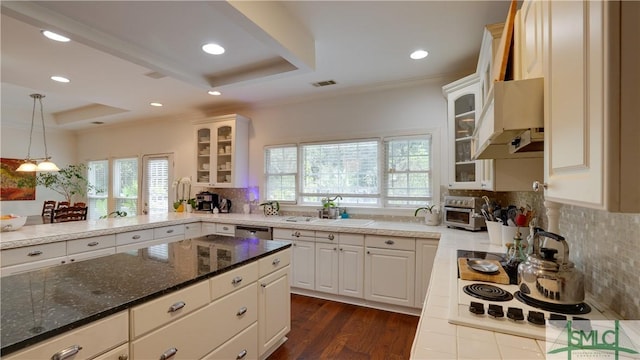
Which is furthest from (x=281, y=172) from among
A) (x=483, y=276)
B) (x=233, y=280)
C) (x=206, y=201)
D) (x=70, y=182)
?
(x=70, y=182)

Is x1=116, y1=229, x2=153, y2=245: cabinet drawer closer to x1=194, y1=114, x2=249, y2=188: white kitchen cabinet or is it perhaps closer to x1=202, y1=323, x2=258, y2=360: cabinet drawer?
x1=194, y1=114, x2=249, y2=188: white kitchen cabinet

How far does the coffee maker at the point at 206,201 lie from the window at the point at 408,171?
2.74 metres

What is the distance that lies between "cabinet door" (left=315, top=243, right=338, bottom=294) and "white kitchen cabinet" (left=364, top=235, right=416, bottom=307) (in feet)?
1.16

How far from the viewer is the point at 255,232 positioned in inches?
143

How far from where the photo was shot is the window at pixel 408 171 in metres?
3.40

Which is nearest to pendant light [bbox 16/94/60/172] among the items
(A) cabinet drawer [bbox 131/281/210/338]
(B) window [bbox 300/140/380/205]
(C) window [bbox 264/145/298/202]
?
(C) window [bbox 264/145/298/202]

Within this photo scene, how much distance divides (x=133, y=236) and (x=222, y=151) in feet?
5.96

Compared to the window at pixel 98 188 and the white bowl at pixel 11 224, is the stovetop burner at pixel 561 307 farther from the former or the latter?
the window at pixel 98 188

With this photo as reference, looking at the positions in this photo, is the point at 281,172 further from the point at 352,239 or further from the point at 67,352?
the point at 67,352

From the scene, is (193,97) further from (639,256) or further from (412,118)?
(639,256)

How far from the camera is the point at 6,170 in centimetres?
540

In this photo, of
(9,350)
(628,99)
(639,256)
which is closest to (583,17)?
(628,99)

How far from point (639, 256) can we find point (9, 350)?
199 centimetres

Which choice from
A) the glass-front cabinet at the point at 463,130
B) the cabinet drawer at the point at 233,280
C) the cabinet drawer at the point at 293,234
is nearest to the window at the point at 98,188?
the cabinet drawer at the point at 293,234
